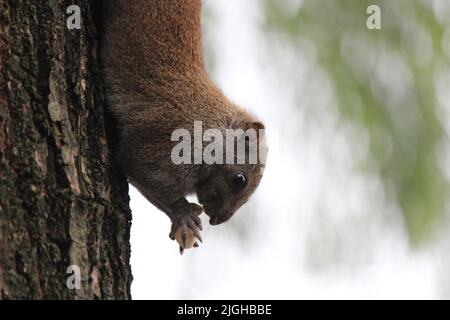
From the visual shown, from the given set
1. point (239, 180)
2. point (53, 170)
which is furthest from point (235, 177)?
point (53, 170)

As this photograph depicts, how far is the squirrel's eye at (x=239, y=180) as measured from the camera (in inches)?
166

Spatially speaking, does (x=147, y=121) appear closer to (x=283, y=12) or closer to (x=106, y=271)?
(x=106, y=271)

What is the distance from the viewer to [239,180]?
13.9 ft

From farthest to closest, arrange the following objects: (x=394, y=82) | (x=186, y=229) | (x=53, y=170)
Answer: (x=394, y=82) → (x=186, y=229) → (x=53, y=170)

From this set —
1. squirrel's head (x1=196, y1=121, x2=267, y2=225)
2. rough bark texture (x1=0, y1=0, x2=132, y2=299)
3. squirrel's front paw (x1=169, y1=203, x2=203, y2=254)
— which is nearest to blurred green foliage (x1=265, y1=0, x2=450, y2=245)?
squirrel's head (x1=196, y1=121, x2=267, y2=225)

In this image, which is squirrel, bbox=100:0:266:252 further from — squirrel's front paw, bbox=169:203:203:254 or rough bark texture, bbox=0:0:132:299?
rough bark texture, bbox=0:0:132:299

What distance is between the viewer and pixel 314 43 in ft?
15.8

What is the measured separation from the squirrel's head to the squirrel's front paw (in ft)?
0.72

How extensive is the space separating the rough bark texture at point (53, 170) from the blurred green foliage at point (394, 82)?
190 centimetres

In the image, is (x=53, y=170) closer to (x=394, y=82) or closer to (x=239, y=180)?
(x=239, y=180)

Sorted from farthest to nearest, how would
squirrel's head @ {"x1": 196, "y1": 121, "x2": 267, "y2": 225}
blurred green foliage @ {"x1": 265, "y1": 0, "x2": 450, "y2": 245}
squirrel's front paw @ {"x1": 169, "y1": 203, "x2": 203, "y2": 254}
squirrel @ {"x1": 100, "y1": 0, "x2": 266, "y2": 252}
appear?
1. blurred green foliage @ {"x1": 265, "y1": 0, "x2": 450, "y2": 245}
2. squirrel's head @ {"x1": 196, "y1": 121, "x2": 267, "y2": 225}
3. squirrel's front paw @ {"x1": 169, "y1": 203, "x2": 203, "y2": 254}
4. squirrel @ {"x1": 100, "y1": 0, "x2": 266, "y2": 252}

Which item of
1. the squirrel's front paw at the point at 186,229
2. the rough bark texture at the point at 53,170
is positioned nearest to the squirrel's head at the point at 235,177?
the squirrel's front paw at the point at 186,229

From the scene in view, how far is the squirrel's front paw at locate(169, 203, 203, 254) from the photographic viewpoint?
3900mm

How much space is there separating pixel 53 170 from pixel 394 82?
8.44ft
